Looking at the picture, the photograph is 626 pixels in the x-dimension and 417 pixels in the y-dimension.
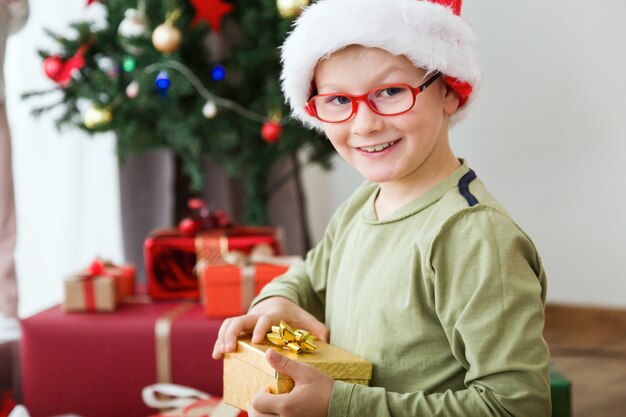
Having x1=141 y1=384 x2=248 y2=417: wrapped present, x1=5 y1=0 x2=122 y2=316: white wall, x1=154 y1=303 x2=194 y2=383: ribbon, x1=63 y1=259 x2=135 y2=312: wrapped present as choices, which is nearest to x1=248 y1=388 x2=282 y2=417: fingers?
x1=141 y1=384 x2=248 y2=417: wrapped present

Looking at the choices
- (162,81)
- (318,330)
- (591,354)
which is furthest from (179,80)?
(591,354)

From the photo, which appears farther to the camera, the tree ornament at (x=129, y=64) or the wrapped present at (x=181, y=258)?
the tree ornament at (x=129, y=64)

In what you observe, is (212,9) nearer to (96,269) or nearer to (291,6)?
(291,6)

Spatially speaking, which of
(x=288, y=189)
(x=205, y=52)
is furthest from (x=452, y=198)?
(x=288, y=189)

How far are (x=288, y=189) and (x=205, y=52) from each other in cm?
79

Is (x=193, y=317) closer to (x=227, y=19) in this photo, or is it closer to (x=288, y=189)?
(x=227, y=19)

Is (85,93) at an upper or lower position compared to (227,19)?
lower

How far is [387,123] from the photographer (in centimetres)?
91

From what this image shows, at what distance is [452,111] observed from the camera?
983 millimetres

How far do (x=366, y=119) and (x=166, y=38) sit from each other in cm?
99

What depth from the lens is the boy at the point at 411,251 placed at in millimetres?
796

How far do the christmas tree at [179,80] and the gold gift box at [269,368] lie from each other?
0.96 m

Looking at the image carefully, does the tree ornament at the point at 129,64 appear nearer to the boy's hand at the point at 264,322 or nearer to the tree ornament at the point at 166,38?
the tree ornament at the point at 166,38

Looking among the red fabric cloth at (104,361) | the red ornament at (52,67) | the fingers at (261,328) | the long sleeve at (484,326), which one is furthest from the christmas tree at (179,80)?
the long sleeve at (484,326)
